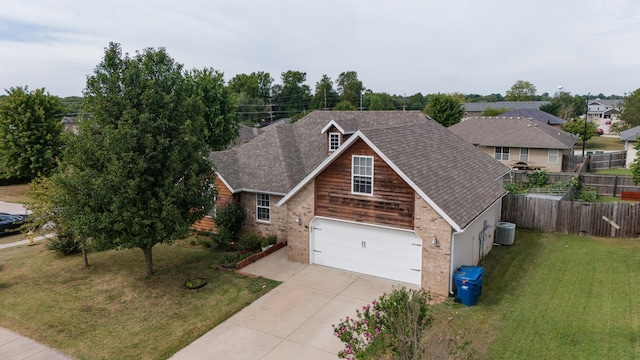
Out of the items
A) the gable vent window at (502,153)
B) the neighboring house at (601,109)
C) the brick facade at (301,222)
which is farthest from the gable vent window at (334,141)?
the neighboring house at (601,109)

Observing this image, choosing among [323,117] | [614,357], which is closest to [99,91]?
[323,117]

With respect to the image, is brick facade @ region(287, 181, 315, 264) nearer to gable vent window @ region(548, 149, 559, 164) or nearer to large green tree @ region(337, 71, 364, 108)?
gable vent window @ region(548, 149, 559, 164)

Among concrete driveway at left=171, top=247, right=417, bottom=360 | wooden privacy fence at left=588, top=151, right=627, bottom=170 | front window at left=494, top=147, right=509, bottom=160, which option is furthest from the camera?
wooden privacy fence at left=588, top=151, right=627, bottom=170

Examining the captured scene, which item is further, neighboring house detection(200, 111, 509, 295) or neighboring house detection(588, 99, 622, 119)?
neighboring house detection(588, 99, 622, 119)

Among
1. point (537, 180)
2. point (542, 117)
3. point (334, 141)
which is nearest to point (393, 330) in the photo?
A: point (334, 141)

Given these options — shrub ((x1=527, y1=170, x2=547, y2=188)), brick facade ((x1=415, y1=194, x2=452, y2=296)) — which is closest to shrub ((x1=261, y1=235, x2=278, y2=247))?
brick facade ((x1=415, y1=194, x2=452, y2=296))

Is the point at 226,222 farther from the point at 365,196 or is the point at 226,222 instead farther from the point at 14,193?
the point at 14,193
